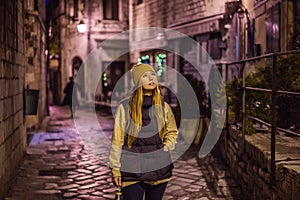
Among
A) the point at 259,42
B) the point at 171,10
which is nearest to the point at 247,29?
the point at 259,42

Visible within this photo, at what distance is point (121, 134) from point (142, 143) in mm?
217

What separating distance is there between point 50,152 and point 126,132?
6.62 meters

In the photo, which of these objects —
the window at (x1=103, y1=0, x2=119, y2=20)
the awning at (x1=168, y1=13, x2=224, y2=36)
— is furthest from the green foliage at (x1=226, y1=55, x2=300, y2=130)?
the window at (x1=103, y1=0, x2=119, y2=20)

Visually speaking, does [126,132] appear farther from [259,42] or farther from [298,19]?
[259,42]

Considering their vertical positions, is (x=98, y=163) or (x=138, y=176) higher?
(x=138, y=176)

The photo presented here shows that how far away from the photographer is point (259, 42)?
11.9 metres

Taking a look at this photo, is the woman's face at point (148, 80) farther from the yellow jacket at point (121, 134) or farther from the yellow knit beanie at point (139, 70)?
the yellow jacket at point (121, 134)

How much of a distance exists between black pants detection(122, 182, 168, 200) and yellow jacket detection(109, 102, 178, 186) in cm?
7

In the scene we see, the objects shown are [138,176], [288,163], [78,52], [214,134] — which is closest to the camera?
[138,176]

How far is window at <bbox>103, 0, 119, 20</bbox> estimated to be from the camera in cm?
2981

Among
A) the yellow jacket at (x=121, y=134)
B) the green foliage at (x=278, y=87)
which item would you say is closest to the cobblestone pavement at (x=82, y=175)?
the green foliage at (x=278, y=87)

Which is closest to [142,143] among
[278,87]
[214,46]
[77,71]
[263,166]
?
[263,166]

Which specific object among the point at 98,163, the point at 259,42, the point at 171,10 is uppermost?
the point at 171,10

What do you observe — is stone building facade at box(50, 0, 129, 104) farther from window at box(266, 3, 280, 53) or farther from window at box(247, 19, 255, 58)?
window at box(266, 3, 280, 53)
